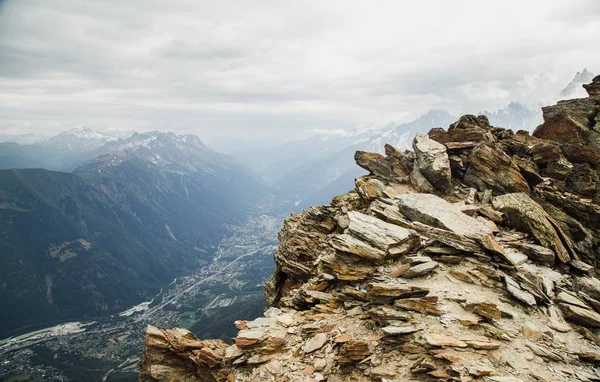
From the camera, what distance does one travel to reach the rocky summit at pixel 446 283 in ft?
62.7

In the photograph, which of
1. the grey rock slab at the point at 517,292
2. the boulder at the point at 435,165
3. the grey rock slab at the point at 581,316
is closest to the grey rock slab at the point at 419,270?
the grey rock slab at the point at 517,292

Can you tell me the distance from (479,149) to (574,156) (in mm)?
11752

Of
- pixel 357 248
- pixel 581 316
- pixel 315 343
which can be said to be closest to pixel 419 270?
pixel 357 248

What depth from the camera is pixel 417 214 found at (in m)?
31.4

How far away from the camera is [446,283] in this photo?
2427cm

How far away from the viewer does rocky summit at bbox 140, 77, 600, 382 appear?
19.1m

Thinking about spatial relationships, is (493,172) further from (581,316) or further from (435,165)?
(581,316)

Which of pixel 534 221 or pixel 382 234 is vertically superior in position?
pixel 382 234

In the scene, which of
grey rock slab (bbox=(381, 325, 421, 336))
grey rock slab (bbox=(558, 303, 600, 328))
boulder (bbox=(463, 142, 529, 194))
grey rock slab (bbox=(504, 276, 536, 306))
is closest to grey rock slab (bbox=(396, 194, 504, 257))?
grey rock slab (bbox=(504, 276, 536, 306))

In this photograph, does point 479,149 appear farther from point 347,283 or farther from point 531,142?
point 347,283

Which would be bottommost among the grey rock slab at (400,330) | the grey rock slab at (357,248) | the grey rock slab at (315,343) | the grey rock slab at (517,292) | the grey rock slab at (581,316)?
the grey rock slab at (581,316)

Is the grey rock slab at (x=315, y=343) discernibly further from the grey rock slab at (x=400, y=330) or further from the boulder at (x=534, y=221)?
the boulder at (x=534, y=221)

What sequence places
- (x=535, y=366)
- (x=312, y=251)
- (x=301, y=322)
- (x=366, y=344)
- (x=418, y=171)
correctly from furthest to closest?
1. (x=418, y=171)
2. (x=312, y=251)
3. (x=301, y=322)
4. (x=366, y=344)
5. (x=535, y=366)

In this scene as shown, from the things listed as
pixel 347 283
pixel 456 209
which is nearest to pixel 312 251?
pixel 347 283
